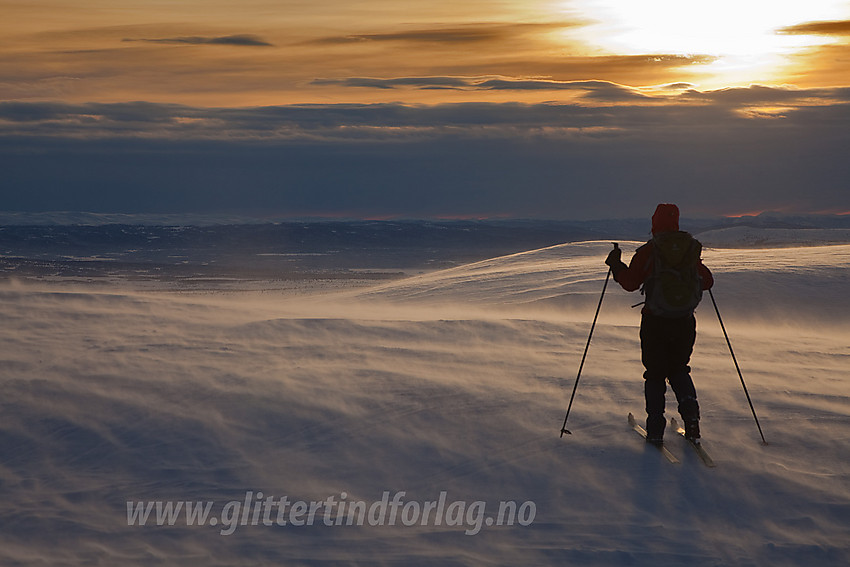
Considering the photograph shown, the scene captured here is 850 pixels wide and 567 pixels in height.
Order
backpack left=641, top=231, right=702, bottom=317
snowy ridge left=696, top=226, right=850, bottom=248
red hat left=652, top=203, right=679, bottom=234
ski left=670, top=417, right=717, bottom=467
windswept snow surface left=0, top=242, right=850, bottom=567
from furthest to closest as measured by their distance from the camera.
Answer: snowy ridge left=696, top=226, right=850, bottom=248 → red hat left=652, top=203, right=679, bottom=234 → backpack left=641, top=231, right=702, bottom=317 → ski left=670, top=417, right=717, bottom=467 → windswept snow surface left=0, top=242, right=850, bottom=567

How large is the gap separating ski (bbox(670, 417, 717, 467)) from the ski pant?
17cm

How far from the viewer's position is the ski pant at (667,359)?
5758 millimetres

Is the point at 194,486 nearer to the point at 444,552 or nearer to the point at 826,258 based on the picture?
the point at 444,552

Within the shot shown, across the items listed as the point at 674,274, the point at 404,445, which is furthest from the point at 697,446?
the point at 404,445

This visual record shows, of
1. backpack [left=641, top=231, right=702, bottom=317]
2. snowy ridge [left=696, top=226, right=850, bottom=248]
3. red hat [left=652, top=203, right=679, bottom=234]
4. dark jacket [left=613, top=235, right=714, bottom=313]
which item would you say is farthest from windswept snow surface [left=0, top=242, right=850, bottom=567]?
snowy ridge [left=696, top=226, right=850, bottom=248]

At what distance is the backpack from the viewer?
562cm

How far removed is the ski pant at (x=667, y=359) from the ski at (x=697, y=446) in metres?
0.17

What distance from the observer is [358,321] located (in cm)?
1016

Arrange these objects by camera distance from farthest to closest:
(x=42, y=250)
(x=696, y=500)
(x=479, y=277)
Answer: (x=42, y=250)
(x=479, y=277)
(x=696, y=500)

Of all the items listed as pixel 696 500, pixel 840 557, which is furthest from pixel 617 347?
pixel 840 557

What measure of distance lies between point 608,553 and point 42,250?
308 feet

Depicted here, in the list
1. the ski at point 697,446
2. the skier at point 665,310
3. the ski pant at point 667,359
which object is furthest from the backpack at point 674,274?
the ski at point 697,446

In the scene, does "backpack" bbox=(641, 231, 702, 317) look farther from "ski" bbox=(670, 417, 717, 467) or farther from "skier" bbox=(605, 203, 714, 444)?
"ski" bbox=(670, 417, 717, 467)

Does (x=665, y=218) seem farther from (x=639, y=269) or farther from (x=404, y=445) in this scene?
(x=404, y=445)
